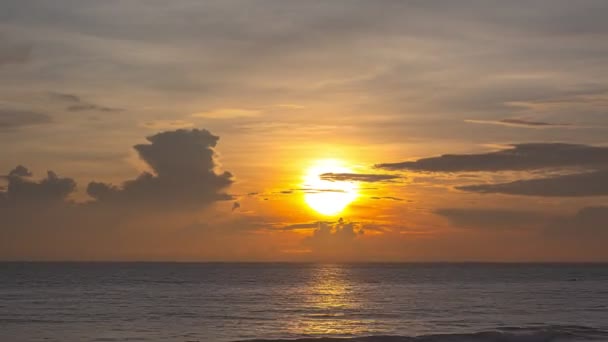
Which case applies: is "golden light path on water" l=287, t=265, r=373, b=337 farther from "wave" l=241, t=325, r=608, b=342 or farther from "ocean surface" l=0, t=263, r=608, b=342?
"wave" l=241, t=325, r=608, b=342

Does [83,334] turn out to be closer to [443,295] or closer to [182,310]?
[182,310]

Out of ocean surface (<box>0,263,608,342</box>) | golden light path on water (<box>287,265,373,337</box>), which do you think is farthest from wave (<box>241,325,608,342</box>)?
golden light path on water (<box>287,265,373,337</box>)

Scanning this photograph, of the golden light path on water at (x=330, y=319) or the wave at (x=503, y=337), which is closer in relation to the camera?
the wave at (x=503, y=337)

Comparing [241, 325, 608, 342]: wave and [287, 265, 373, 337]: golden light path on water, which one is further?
[287, 265, 373, 337]: golden light path on water

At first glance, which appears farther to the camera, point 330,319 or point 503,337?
point 330,319

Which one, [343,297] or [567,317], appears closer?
[567,317]

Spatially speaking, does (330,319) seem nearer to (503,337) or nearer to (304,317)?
(304,317)

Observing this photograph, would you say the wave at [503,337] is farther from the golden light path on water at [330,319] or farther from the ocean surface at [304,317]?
the golden light path on water at [330,319]

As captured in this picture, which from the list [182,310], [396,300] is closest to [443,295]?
[396,300]

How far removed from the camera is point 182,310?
73.4 meters

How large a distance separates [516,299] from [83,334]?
177 ft

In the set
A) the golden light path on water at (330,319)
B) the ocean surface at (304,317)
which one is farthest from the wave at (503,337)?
the golden light path on water at (330,319)


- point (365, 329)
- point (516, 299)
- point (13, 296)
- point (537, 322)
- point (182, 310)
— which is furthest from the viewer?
point (13, 296)

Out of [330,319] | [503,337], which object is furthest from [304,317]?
[503,337]
